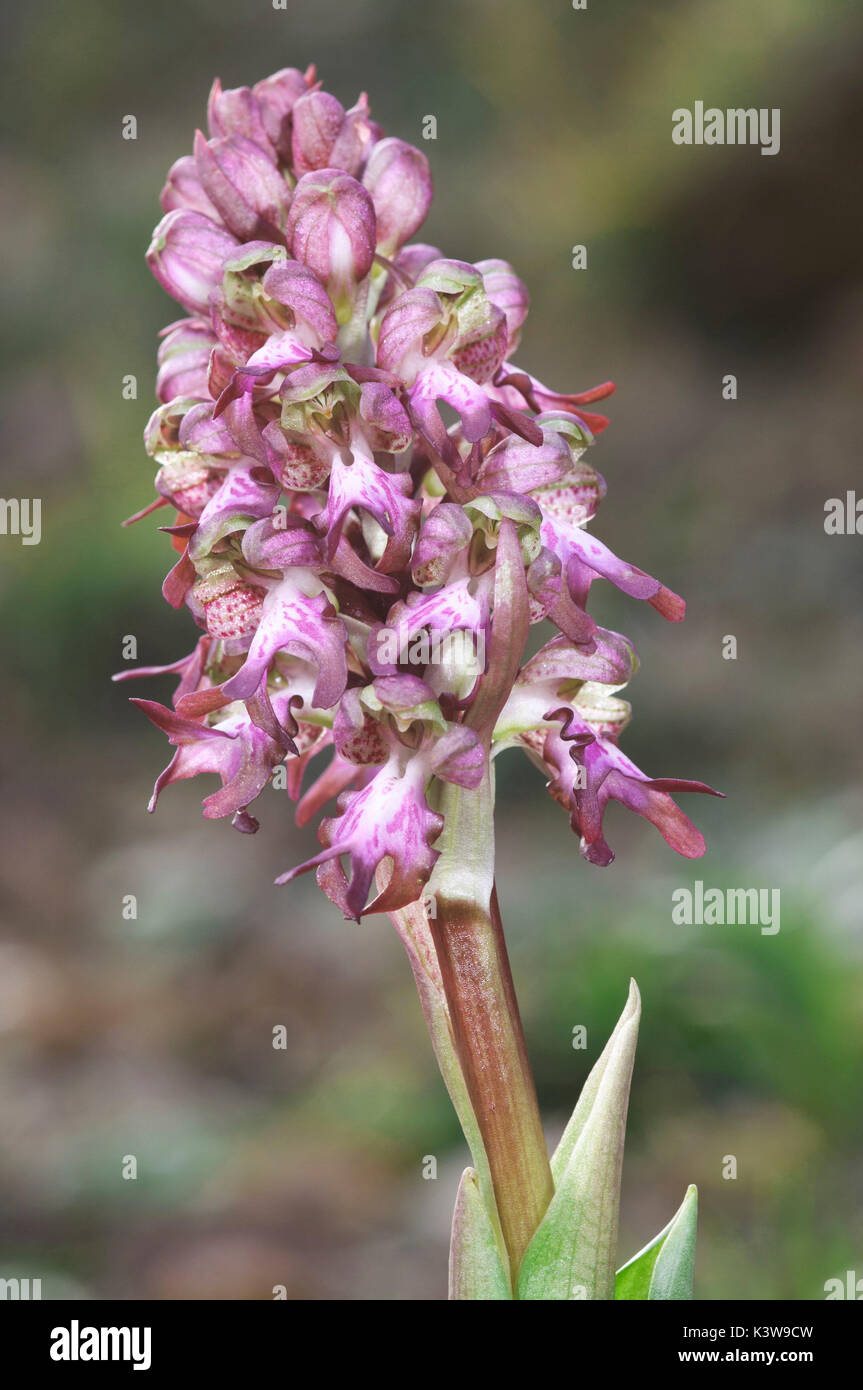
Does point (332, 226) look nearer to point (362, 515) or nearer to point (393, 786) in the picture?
point (362, 515)

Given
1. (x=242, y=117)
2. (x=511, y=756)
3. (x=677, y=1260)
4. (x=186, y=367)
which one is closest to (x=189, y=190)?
(x=242, y=117)

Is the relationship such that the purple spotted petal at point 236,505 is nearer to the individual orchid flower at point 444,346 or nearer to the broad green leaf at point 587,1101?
the individual orchid flower at point 444,346

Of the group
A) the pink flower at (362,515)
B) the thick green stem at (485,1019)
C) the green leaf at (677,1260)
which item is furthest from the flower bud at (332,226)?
the green leaf at (677,1260)

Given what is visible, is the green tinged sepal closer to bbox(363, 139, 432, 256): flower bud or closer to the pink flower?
the pink flower

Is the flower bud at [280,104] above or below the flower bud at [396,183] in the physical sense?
above

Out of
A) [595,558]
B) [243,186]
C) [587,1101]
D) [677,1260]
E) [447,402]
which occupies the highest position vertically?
[243,186]

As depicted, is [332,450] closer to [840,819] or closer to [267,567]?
[267,567]
